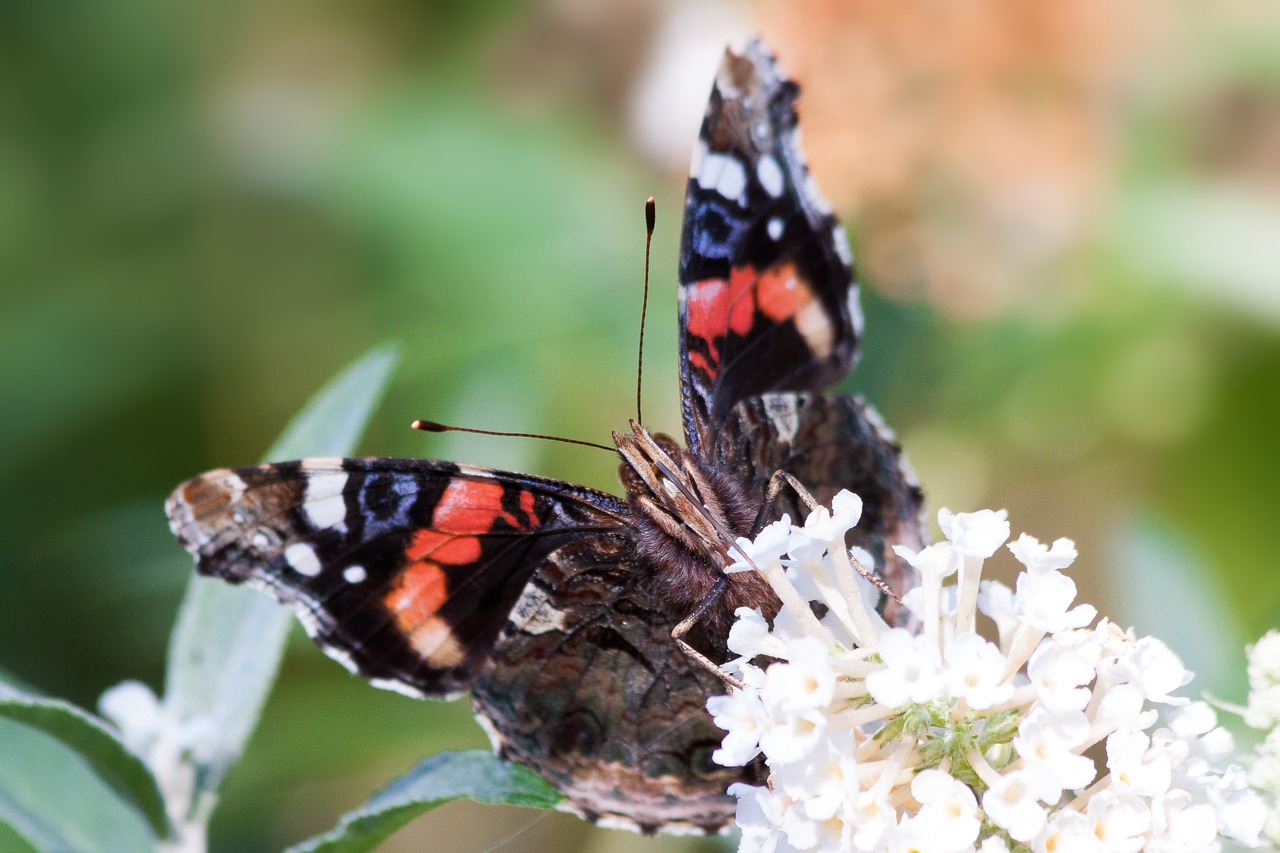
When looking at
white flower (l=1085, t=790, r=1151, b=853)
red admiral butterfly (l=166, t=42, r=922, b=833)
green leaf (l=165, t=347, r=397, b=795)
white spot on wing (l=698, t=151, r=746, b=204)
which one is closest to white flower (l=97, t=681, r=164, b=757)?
green leaf (l=165, t=347, r=397, b=795)

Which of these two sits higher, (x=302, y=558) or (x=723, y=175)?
(x=723, y=175)

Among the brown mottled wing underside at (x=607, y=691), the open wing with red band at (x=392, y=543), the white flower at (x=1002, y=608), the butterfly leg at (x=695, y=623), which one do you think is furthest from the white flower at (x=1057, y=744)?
the open wing with red band at (x=392, y=543)

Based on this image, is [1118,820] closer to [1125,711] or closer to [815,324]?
[1125,711]

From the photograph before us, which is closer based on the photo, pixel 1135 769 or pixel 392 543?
pixel 1135 769

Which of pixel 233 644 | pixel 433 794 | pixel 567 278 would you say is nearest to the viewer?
pixel 433 794

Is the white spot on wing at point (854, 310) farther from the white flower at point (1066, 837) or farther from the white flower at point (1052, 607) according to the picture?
the white flower at point (1066, 837)

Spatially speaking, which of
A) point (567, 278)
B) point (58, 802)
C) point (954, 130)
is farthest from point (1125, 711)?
point (567, 278)

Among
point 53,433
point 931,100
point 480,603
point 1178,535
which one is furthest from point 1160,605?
point 53,433
